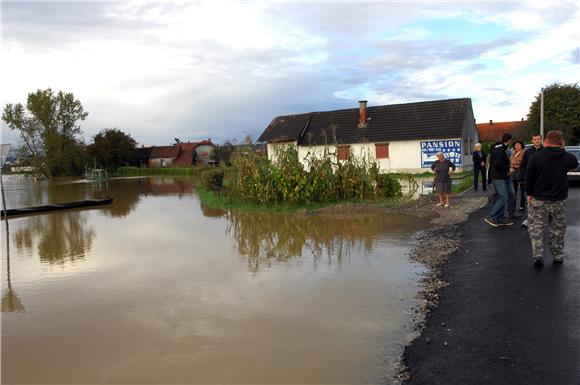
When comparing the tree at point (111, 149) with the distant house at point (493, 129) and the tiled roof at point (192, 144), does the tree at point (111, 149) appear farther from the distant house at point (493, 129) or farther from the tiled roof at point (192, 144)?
the distant house at point (493, 129)

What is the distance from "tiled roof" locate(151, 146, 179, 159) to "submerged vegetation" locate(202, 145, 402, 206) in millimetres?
61207

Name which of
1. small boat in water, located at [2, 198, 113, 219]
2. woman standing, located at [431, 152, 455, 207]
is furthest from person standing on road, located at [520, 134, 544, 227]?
small boat in water, located at [2, 198, 113, 219]

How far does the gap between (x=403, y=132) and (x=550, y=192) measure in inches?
1053

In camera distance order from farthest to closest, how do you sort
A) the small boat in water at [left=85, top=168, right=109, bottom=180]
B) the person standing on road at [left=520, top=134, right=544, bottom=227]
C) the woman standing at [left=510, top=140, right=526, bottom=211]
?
the small boat in water at [left=85, top=168, right=109, bottom=180]
the woman standing at [left=510, top=140, right=526, bottom=211]
the person standing on road at [left=520, top=134, right=544, bottom=227]

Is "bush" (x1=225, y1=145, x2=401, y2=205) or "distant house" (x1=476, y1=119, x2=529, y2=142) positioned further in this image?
"distant house" (x1=476, y1=119, x2=529, y2=142)

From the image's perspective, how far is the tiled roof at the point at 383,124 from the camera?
103 ft

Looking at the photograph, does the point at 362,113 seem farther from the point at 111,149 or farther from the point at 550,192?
the point at 111,149

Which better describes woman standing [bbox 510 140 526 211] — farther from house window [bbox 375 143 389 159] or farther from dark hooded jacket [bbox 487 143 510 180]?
house window [bbox 375 143 389 159]

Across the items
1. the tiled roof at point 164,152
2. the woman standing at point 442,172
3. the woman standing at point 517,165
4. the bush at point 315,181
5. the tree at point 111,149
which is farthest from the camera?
the tiled roof at point 164,152

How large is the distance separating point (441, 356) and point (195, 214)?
14440mm

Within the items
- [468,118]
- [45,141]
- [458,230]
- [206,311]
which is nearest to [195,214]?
[458,230]

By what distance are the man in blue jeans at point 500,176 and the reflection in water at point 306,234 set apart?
7.92 ft

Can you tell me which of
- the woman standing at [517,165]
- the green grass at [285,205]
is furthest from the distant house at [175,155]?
the woman standing at [517,165]

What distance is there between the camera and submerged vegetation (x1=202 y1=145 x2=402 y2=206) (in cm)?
1667
